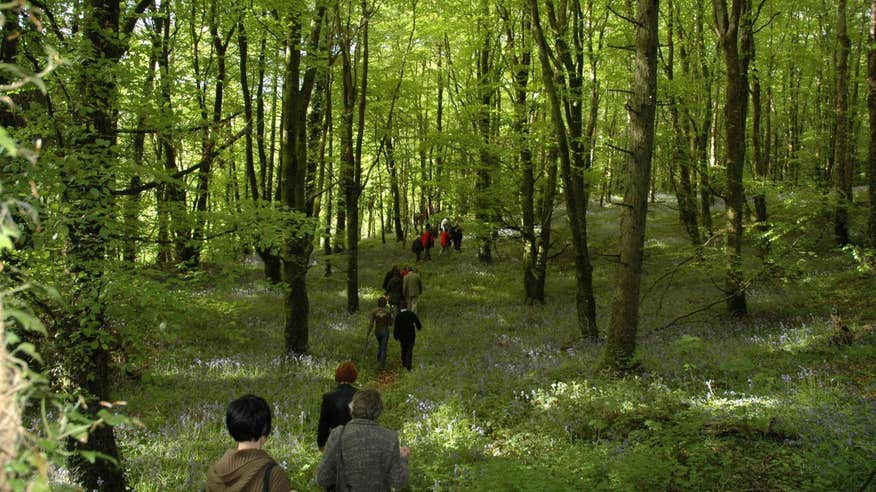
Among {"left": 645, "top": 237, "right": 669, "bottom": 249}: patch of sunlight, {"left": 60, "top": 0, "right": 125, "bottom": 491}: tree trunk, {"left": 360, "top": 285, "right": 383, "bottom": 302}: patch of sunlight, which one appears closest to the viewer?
{"left": 60, "top": 0, "right": 125, "bottom": 491}: tree trunk

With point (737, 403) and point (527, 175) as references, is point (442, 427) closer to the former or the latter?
point (737, 403)

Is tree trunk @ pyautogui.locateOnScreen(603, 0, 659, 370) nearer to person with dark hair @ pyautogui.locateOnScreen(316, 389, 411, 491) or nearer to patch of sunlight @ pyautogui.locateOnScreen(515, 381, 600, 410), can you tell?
patch of sunlight @ pyautogui.locateOnScreen(515, 381, 600, 410)

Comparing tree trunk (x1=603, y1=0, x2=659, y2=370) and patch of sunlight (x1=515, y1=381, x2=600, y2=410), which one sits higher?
tree trunk (x1=603, y1=0, x2=659, y2=370)

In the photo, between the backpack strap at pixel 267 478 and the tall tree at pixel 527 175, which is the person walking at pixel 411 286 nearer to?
the tall tree at pixel 527 175

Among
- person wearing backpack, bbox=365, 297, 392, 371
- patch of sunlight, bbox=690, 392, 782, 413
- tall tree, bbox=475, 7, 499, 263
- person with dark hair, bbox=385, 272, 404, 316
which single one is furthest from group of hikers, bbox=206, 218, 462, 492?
tall tree, bbox=475, 7, 499, 263

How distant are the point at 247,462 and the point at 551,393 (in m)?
6.26

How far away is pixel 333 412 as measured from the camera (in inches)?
228

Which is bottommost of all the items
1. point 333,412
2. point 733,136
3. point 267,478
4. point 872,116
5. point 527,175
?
point 333,412

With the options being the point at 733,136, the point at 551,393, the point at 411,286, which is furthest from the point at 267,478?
the point at 733,136

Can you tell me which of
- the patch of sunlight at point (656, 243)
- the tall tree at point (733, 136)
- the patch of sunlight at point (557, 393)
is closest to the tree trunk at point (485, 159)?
the tall tree at point (733, 136)

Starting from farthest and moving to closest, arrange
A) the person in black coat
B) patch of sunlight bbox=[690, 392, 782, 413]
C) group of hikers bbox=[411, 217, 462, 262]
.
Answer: group of hikers bbox=[411, 217, 462, 262], the person in black coat, patch of sunlight bbox=[690, 392, 782, 413]

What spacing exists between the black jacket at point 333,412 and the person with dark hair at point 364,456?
126 centimetres

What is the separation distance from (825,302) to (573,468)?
40.1 feet

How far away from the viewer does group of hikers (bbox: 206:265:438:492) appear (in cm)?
349
